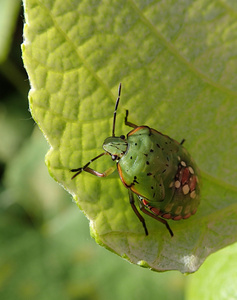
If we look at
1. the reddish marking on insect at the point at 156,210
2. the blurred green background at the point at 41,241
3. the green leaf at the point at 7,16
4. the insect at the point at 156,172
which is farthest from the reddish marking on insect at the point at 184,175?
the green leaf at the point at 7,16

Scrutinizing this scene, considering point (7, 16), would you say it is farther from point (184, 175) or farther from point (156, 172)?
point (184, 175)

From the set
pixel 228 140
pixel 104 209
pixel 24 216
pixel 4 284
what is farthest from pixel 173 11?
pixel 24 216

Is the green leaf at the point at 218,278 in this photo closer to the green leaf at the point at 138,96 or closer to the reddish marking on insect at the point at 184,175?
the green leaf at the point at 138,96

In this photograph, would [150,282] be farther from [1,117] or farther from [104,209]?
[1,117]

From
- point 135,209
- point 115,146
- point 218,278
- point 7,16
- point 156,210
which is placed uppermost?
point 7,16

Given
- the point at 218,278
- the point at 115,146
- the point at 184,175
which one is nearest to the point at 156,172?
the point at 184,175
